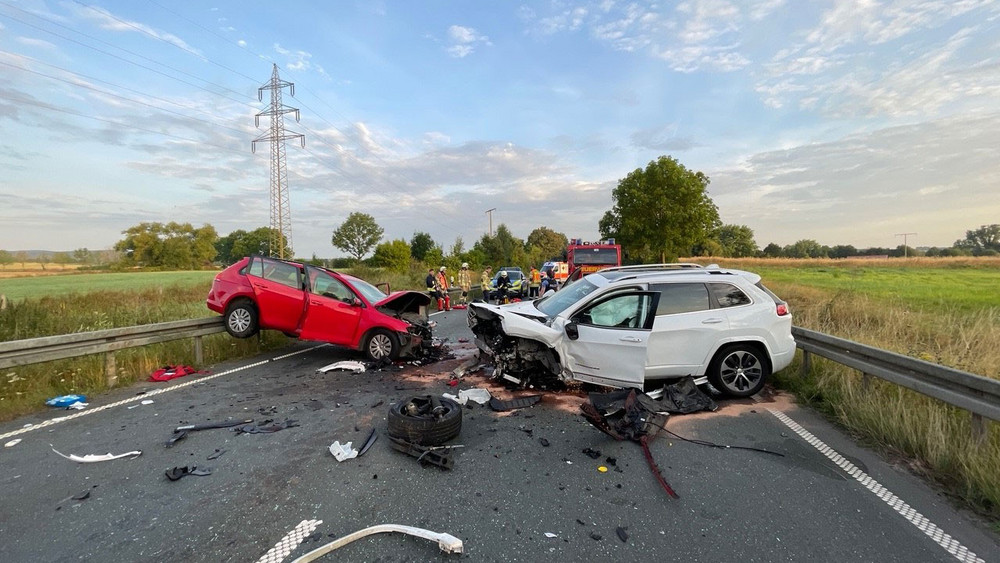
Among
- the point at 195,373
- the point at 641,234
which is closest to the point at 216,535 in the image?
the point at 195,373

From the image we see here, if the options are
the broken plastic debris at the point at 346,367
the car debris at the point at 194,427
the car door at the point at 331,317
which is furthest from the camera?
the car door at the point at 331,317

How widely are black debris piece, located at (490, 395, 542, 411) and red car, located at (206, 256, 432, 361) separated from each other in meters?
2.76

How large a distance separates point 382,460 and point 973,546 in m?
4.20

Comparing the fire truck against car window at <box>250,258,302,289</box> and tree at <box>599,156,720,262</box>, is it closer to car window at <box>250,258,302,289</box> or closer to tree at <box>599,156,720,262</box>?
car window at <box>250,258,302,289</box>

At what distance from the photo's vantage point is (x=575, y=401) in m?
5.66

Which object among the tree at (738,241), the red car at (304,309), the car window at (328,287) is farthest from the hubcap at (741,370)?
the tree at (738,241)

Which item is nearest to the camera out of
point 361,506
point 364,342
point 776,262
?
point 361,506

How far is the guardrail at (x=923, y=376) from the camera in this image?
3732mm

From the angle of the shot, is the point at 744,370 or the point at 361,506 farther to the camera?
the point at 744,370

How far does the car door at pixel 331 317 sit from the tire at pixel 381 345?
0.81 feet

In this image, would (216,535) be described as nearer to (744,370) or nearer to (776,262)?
(744,370)

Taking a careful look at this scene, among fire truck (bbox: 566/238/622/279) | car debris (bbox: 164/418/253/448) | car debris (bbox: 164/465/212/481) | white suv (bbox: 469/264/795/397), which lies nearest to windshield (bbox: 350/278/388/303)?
white suv (bbox: 469/264/795/397)

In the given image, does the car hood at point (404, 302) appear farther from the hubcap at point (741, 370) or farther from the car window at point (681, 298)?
the hubcap at point (741, 370)

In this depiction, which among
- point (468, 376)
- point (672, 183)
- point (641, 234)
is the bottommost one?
point (468, 376)
